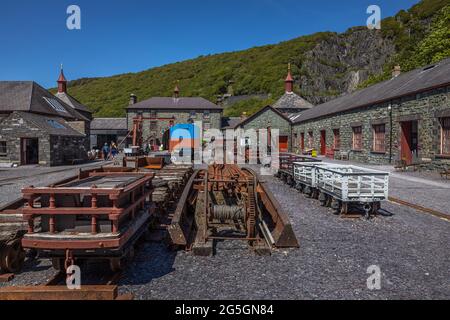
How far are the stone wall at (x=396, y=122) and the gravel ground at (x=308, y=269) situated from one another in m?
11.6

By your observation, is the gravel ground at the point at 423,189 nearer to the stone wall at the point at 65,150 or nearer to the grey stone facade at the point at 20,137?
the grey stone facade at the point at 20,137

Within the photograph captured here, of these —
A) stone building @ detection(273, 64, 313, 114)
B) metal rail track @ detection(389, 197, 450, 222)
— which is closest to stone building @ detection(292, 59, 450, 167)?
metal rail track @ detection(389, 197, 450, 222)

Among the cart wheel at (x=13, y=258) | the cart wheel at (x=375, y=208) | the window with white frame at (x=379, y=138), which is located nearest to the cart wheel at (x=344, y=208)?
the cart wheel at (x=375, y=208)

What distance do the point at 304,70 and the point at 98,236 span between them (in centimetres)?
8742

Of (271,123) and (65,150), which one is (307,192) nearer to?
(65,150)

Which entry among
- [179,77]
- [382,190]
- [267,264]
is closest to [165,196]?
[267,264]

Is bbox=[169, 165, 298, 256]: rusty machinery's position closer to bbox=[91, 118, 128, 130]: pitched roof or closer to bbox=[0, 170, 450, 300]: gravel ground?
bbox=[0, 170, 450, 300]: gravel ground

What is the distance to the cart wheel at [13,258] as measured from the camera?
457 cm

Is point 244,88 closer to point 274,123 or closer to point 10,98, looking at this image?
point 274,123

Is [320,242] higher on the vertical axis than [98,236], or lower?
lower

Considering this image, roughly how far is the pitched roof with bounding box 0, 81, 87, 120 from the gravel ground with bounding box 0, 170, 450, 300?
2650 centimetres

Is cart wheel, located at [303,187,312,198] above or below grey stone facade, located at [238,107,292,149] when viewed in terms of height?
below

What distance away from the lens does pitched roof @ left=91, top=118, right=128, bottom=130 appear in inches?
1959

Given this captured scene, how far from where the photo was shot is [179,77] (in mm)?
108000
